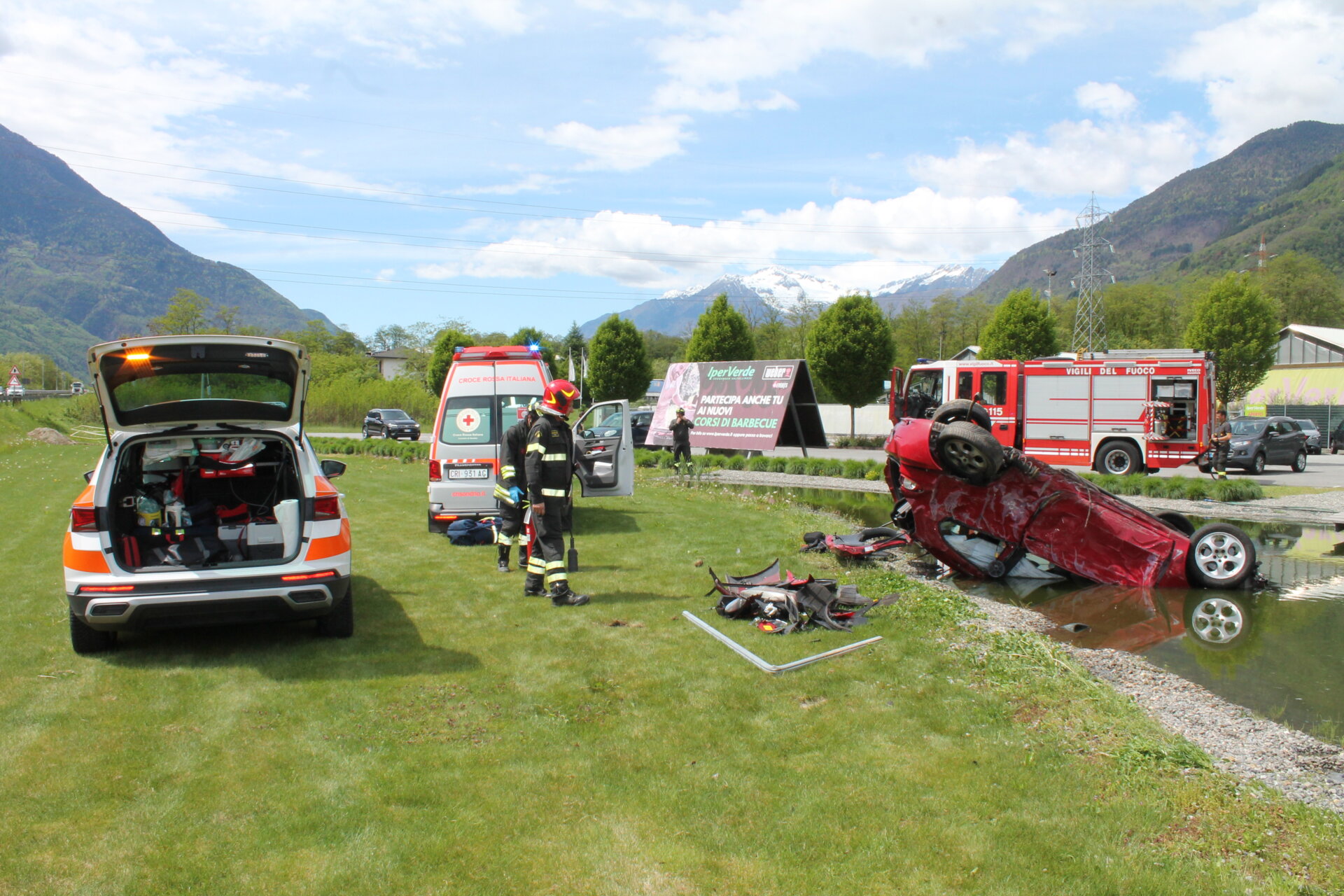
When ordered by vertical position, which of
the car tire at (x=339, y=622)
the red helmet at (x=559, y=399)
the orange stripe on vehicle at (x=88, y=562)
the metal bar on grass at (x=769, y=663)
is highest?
the red helmet at (x=559, y=399)

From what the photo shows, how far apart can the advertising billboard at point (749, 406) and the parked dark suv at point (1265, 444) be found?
10921mm

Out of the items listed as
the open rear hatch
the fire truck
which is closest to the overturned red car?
the open rear hatch

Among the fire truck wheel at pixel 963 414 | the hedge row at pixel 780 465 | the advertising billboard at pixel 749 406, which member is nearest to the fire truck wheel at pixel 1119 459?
the hedge row at pixel 780 465

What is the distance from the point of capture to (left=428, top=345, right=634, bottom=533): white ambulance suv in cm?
1059

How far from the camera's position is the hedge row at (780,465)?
20.9 meters

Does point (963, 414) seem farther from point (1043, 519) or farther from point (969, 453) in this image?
point (1043, 519)

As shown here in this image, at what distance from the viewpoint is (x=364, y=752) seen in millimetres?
4258

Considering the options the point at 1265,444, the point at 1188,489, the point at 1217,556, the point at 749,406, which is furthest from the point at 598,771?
the point at 1265,444

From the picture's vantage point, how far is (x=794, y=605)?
261 inches

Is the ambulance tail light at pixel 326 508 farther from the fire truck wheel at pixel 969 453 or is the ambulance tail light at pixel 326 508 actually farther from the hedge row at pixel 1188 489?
the hedge row at pixel 1188 489

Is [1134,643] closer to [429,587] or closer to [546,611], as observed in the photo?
[546,611]

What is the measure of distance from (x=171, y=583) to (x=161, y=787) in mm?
1870

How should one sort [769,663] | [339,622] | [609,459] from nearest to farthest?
[769,663], [339,622], [609,459]

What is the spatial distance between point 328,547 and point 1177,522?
8526mm
